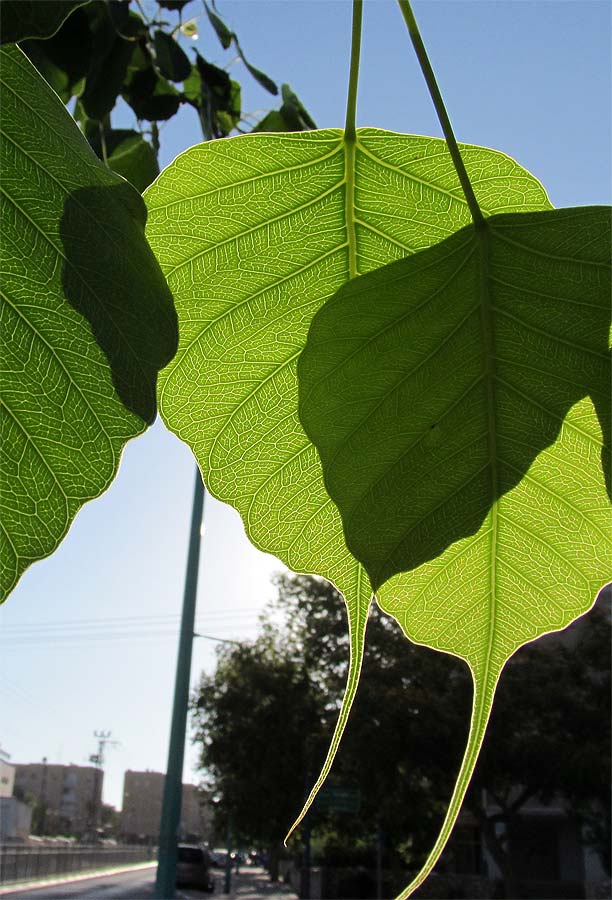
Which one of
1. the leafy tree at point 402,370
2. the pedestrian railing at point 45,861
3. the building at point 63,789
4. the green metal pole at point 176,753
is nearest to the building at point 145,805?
the building at point 63,789

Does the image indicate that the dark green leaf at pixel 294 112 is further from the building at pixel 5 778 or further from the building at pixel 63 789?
the building at pixel 63 789

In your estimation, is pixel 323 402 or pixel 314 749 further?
pixel 314 749

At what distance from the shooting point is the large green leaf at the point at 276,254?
391 millimetres

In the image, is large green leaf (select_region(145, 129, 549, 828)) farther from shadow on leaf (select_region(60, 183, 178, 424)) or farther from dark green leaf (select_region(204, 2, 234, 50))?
dark green leaf (select_region(204, 2, 234, 50))

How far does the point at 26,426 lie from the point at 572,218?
256mm

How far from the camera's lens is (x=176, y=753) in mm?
6688

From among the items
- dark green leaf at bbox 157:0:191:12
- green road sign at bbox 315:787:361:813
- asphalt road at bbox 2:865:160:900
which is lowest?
asphalt road at bbox 2:865:160:900

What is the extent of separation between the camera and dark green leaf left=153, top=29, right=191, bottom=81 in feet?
4.08

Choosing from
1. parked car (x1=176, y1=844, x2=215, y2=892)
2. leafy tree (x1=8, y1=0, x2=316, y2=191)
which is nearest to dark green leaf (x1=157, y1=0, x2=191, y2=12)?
leafy tree (x1=8, y1=0, x2=316, y2=191)

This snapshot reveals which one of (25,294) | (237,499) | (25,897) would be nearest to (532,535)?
(237,499)

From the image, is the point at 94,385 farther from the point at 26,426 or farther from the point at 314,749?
the point at 314,749

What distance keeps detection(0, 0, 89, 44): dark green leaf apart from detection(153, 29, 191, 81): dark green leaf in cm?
Result: 103

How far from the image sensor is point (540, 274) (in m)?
0.37

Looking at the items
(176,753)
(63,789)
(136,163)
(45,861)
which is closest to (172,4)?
(136,163)
